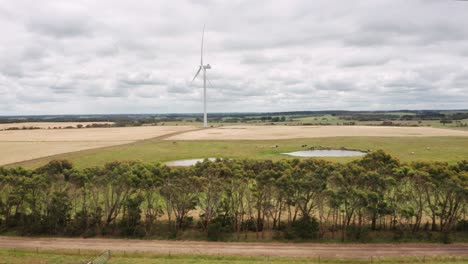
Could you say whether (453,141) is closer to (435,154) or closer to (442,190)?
(435,154)

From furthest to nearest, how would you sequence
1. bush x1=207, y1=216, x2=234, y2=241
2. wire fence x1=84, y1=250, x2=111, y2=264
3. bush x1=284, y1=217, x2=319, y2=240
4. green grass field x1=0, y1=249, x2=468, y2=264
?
bush x1=207, y1=216, x2=234, y2=241 < bush x1=284, y1=217, x2=319, y2=240 < green grass field x1=0, y1=249, x2=468, y2=264 < wire fence x1=84, y1=250, x2=111, y2=264

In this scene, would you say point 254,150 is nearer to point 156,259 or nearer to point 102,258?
point 156,259

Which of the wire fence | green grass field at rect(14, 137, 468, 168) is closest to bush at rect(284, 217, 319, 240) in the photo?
the wire fence

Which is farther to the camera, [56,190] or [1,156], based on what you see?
[1,156]

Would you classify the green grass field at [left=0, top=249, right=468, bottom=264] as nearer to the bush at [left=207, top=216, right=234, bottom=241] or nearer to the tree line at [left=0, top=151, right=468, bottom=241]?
the bush at [left=207, top=216, right=234, bottom=241]

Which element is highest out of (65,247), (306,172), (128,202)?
(306,172)

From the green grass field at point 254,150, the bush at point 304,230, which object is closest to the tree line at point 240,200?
the bush at point 304,230

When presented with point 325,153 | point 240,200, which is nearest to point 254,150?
point 325,153

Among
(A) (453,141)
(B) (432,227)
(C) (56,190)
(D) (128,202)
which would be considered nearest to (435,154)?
(A) (453,141)
